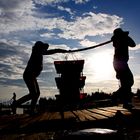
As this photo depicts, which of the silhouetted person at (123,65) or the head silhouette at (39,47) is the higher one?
the head silhouette at (39,47)

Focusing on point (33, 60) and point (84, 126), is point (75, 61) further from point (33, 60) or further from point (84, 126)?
point (84, 126)

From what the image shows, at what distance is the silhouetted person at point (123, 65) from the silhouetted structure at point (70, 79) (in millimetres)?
15441

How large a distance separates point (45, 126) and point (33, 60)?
3.09m

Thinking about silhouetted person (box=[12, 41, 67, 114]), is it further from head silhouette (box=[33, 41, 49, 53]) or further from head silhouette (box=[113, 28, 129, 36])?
head silhouette (box=[113, 28, 129, 36])

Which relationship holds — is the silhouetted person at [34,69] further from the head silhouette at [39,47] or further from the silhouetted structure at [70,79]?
the silhouetted structure at [70,79]

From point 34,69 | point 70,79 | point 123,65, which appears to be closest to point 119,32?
point 123,65

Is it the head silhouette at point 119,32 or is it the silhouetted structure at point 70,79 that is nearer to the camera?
the head silhouette at point 119,32

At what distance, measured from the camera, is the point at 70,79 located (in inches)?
940

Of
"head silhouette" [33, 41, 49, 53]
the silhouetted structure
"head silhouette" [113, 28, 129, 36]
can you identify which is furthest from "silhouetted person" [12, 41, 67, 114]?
the silhouetted structure

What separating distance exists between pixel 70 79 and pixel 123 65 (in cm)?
1637

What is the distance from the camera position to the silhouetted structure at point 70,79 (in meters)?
23.4

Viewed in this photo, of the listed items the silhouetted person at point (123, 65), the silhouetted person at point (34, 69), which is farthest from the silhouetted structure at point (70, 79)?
the silhouetted person at point (123, 65)

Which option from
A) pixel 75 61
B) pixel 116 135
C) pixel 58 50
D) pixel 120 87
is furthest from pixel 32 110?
pixel 75 61

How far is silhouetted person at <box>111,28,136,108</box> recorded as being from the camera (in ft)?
24.7
